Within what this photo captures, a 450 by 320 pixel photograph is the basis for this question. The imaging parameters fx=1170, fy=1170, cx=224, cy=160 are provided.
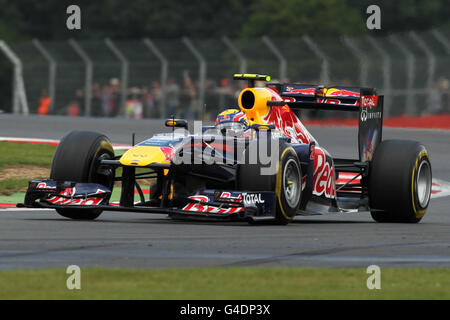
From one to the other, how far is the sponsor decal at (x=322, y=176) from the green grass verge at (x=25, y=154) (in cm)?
662

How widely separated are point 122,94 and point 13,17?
21.6 m

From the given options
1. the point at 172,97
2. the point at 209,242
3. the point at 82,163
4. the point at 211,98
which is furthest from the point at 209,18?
the point at 209,242

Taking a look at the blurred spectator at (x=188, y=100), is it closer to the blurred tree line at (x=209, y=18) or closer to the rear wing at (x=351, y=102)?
the blurred tree line at (x=209, y=18)

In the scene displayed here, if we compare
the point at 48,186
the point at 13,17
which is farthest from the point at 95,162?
the point at 13,17

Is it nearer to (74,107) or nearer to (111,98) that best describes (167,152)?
(111,98)

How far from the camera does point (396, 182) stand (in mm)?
13383

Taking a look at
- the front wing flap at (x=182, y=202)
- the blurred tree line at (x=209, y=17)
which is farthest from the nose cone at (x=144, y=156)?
the blurred tree line at (x=209, y=17)

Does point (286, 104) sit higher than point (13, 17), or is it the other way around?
point (13, 17)

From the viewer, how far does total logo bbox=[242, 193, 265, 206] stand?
11727 mm

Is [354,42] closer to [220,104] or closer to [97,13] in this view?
[220,104]

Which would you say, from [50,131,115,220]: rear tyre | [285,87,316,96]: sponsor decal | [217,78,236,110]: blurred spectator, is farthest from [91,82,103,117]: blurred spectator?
[50,131,115,220]: rear tyre

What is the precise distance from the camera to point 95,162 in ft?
41.1

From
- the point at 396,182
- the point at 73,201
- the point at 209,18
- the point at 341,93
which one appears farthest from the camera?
the point at 209,18

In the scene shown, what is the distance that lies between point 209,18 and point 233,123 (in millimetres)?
46270
